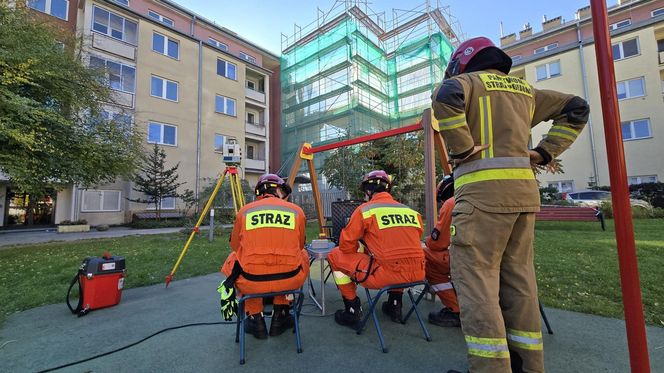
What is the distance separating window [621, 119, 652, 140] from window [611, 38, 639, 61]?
429cm

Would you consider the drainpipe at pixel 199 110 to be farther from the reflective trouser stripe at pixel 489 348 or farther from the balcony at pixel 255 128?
the reflective trouser stripe at pixel 489 348

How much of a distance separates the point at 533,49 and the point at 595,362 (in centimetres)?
2979

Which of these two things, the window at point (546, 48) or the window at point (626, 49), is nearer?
the window at point (626, 49)

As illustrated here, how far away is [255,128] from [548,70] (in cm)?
2186

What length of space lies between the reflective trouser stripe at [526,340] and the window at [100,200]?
1894 centimetres

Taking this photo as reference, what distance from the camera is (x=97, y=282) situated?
360cm

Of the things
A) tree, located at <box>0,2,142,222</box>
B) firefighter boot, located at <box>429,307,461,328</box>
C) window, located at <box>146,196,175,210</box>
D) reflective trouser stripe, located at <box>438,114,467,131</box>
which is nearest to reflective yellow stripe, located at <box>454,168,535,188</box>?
reflective trouser stripe, located at <box>438,114,467,131</box>

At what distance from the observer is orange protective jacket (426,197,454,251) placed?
2811 millimetres

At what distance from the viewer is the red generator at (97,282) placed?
3.51 meters

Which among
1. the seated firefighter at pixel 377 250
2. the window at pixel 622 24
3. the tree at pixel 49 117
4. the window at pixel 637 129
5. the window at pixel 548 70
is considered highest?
the window at pixel 622 24

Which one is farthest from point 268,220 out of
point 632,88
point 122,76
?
point 632,88

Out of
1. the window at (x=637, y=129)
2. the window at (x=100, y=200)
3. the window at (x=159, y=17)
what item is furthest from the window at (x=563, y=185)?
the window at (x=159, y=17)

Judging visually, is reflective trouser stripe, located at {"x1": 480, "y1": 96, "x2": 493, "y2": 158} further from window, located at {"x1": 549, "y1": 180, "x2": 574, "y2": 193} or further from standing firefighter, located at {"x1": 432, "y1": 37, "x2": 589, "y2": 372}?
A: window, located at {"x1": 549, "y1": 180, "x2": 574, "y2": 193}

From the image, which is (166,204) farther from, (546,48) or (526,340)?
(546,48)
